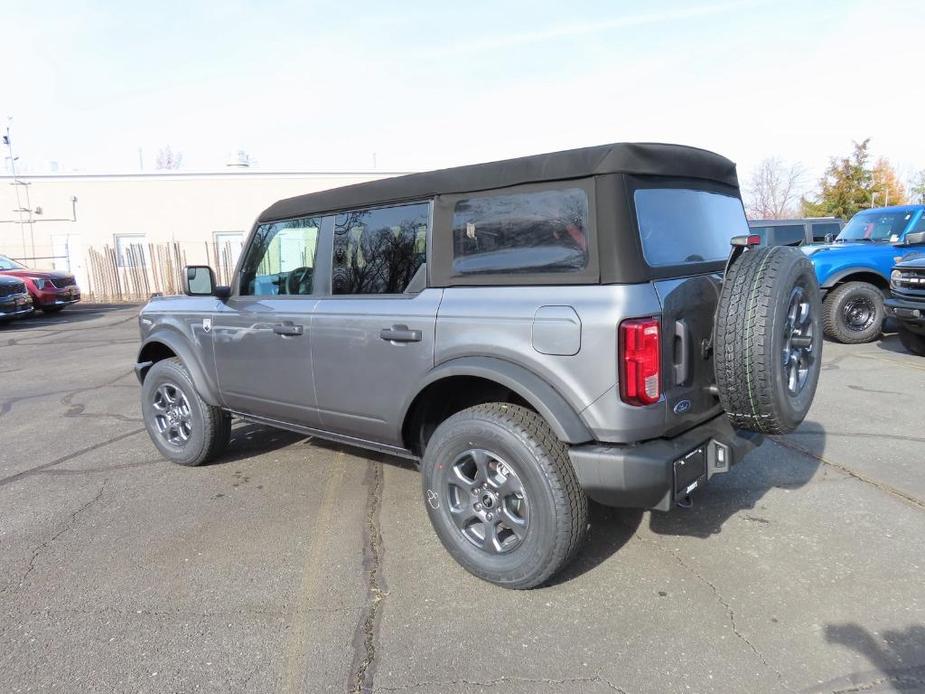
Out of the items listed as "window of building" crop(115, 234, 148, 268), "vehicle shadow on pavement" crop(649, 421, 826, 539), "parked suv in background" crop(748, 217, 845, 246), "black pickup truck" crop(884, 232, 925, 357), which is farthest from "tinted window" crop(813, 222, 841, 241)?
"window of building" crop(115, 234, 148, 268)

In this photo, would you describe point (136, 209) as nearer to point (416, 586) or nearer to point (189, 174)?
point (189, 174)

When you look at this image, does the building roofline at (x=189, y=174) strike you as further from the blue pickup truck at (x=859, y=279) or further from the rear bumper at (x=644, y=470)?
the rear bumper at (x=644, y=470)

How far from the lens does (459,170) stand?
3.09m

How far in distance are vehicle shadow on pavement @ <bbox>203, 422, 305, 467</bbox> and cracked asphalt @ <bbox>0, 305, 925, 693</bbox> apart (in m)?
0.16

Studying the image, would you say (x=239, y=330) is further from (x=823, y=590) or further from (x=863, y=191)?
(x=863, y=191)

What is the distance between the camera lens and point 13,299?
14.8 metres

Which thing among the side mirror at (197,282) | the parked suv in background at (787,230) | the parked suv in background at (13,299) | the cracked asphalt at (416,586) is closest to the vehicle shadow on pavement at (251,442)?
the cracked asphalt at (416,586)

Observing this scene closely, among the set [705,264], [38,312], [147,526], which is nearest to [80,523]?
[147,526]

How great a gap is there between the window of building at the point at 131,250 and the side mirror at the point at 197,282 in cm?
2137

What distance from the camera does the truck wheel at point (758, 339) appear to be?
258 centimetres

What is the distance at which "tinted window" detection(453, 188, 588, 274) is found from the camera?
106 inches

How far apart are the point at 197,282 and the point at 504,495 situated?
108 inches

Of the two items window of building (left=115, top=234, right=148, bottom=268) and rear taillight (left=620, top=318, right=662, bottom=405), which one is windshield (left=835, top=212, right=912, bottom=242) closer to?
rear taillight (left=620, top=318, right=662, bottom=405)

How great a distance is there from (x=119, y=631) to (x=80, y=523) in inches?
55.1
